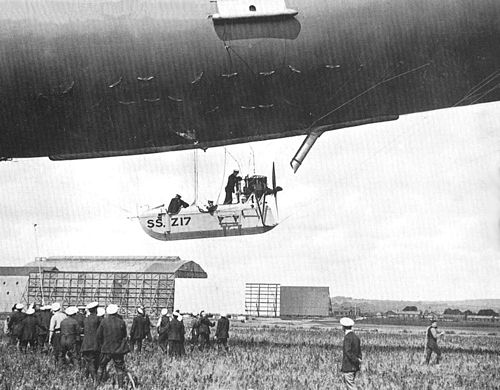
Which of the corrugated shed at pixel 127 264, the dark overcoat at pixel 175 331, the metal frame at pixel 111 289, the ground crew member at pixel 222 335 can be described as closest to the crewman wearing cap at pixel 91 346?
the dark overcoat at pixel 175 331

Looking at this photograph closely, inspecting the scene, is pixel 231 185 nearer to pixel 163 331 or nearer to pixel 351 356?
pixel 351 356

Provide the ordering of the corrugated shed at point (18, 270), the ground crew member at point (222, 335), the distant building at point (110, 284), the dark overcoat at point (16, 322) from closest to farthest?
the dark overcoat at point (16, 322)
the ground crew member at point (222, 335)
the distant building at point (110, 284)
the corrugated shed at point (18, 270)

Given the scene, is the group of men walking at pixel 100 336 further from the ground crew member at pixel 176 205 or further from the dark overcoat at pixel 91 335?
the ground crew member at pixel 176 205

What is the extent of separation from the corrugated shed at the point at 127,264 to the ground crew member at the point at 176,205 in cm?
4494

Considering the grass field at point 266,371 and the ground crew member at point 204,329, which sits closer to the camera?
the grass field at point 266,371

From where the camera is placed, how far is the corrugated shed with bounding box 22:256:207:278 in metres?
62.1

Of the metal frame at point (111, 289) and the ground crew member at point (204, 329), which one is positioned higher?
the metal frame at point (111, 289)

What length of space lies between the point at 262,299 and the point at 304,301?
343 cm

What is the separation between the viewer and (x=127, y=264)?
220ft

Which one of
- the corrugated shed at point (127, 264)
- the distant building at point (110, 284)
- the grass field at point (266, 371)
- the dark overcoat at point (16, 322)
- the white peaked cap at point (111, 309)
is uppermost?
the corrugated shed at point (127, 264)

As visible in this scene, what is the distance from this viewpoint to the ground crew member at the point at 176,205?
1374 cm

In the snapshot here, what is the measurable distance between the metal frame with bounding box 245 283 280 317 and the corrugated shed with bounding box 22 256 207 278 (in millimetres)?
8682

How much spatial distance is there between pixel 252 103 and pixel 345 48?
1.71 meters

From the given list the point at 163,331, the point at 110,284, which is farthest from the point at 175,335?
the point at 110,284
